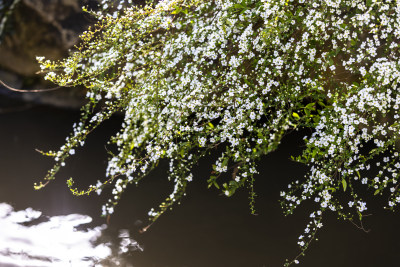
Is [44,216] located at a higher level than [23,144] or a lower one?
lower

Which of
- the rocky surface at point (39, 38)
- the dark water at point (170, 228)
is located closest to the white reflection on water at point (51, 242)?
the dark water at point (170, 228)

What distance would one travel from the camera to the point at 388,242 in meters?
2.36

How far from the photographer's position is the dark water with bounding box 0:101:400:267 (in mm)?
2211

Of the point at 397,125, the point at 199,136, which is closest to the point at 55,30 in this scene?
the point at 199,136

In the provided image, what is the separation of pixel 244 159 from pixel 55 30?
7.01ft

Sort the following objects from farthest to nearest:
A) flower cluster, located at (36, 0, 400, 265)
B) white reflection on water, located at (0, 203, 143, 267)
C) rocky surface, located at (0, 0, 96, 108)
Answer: rocky surface, located at (0, 0, 96, 108), white reflection on water, located at (0, 203, 143, 267), flower cluster, located at (36, 0, 400, 265)

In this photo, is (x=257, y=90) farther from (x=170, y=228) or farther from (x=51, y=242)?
(x=51, y=242)

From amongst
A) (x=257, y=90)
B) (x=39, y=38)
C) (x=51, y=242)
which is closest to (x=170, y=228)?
(x=51, y=242)

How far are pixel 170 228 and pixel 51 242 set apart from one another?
0.62 meters

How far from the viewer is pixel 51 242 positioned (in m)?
2.26

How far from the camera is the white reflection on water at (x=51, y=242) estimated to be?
2139 mm

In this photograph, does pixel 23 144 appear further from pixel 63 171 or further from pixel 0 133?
pixel 63 171

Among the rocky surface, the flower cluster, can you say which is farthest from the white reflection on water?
the rocky surface

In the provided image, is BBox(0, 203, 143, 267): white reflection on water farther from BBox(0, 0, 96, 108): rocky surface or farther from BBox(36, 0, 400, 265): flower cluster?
BBox(0, 0, 96, 108): rocky surface
